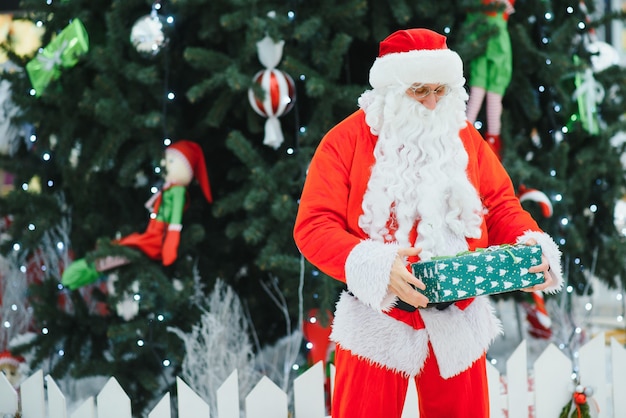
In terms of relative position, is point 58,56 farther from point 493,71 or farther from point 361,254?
point 361,254

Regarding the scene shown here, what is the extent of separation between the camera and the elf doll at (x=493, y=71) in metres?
3.48

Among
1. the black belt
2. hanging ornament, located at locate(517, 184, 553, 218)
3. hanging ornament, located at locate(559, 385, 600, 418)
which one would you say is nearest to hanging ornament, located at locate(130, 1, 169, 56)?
hanging ornament, located at locate(517, 184, 553, 218)

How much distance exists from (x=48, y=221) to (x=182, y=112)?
788 millimetres

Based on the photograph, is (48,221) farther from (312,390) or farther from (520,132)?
(520,132)

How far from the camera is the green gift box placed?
1.88m

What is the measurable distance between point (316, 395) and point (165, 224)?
3.79 ft

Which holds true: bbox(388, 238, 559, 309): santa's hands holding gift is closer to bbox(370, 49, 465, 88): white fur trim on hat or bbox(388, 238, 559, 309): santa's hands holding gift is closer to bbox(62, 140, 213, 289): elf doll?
bbox(370, 49, 465, 88): white fur trim on hat

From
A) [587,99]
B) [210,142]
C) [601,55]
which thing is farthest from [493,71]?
[210,142]

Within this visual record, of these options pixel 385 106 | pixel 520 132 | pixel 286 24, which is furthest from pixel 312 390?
pixel 520 132

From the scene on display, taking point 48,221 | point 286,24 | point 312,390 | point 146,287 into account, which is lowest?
point 312,390

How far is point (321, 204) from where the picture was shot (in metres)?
2.07

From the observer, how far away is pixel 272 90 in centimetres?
327

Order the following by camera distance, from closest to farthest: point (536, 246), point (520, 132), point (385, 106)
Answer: point (536, 246)
point (385, 106)
point (520, 132)

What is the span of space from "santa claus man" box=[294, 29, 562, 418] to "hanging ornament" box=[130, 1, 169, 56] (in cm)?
145
